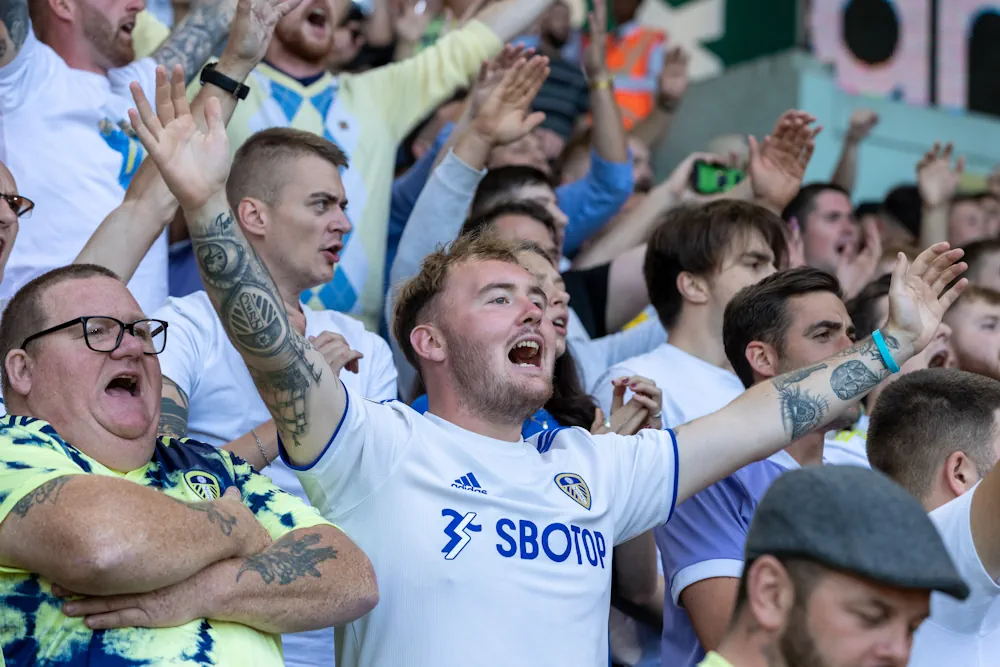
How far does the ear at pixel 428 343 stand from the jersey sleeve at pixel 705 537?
2.49ft

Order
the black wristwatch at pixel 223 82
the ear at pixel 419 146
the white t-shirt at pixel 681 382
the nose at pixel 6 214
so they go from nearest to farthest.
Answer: the nose at pixel 6 214
the black wristwatch at pixel 223 82
the white t-shirt at pixel 681 382
the ear at pixel 419 146

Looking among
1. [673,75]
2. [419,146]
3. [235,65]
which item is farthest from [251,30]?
[673,75]

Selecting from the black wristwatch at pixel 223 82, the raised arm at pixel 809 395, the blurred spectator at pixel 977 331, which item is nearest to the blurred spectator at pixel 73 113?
the black wristwatch at pixel 223 82

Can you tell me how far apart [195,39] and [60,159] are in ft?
2.14

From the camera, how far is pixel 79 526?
7.68 feet

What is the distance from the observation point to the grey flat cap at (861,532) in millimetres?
1880

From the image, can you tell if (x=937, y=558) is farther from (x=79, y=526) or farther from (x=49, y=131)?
(x=49, y=131)

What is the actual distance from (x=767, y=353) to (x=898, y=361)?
58cm

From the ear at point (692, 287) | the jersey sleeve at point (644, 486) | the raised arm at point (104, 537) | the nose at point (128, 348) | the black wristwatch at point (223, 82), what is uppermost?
the black wristwatch at point (223, 82)

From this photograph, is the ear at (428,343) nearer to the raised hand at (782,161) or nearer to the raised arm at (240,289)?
the raised arm at (240,289)

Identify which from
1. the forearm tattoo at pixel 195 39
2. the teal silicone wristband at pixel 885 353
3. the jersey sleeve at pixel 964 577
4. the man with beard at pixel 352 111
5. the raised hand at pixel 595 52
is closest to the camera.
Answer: the jersey sleeve at pixel 964 577

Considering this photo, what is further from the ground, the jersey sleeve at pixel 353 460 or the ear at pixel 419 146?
→ the jersey sleeve at pixel 353 460

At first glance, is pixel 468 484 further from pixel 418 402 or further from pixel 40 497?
pixel 40 497

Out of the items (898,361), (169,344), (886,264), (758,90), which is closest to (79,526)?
(169,344)
